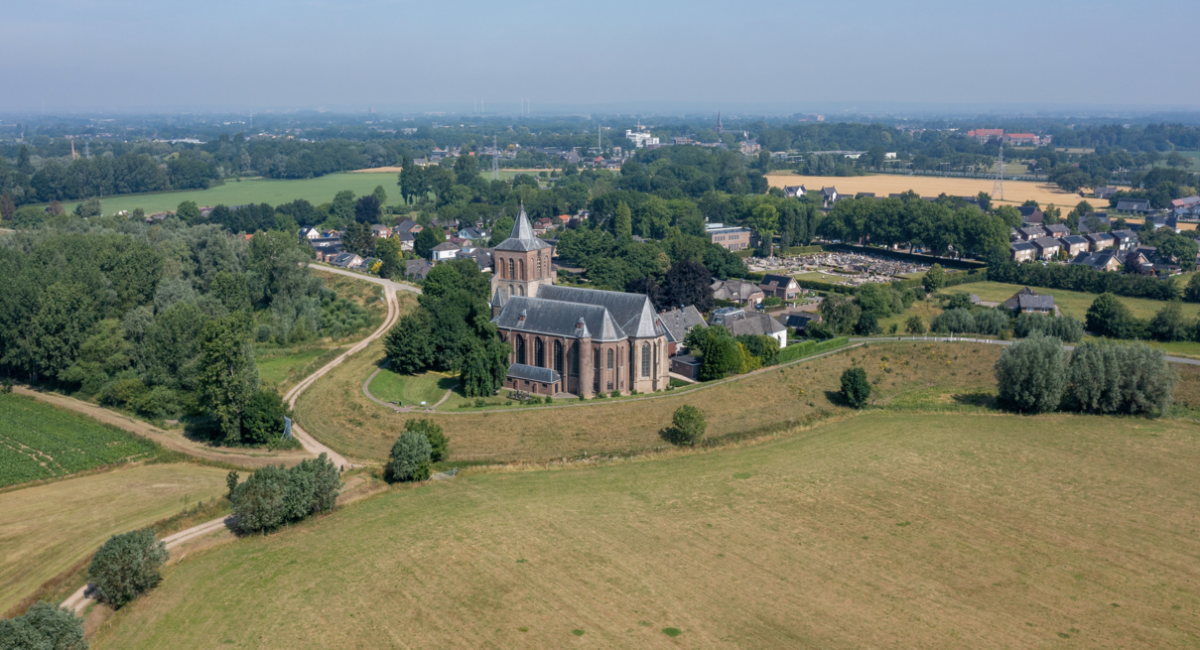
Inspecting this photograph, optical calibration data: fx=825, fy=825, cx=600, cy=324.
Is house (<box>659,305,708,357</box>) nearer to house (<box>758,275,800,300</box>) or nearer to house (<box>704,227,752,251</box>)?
house (<box>758,275,800,300</box>)

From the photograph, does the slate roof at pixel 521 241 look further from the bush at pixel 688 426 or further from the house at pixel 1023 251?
the house at pixel 1023 251

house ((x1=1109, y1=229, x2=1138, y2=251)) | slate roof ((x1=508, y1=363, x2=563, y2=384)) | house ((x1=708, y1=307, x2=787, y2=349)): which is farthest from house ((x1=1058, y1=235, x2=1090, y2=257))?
slate roof ((x1=508, y1=363, x2=563, y2=384))

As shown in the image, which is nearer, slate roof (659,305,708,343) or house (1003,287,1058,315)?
slate roof (659,305,708,343)

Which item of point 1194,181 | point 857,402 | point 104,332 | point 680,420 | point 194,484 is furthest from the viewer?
point 1194,181

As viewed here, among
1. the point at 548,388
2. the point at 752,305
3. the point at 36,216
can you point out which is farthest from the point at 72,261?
the point at 752,305

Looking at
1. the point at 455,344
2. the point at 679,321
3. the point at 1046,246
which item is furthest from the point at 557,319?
the point at 1046,246

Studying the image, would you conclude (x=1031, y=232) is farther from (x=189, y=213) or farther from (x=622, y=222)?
(x=189, y=213)

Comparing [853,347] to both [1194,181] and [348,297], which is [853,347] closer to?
[348,297]
